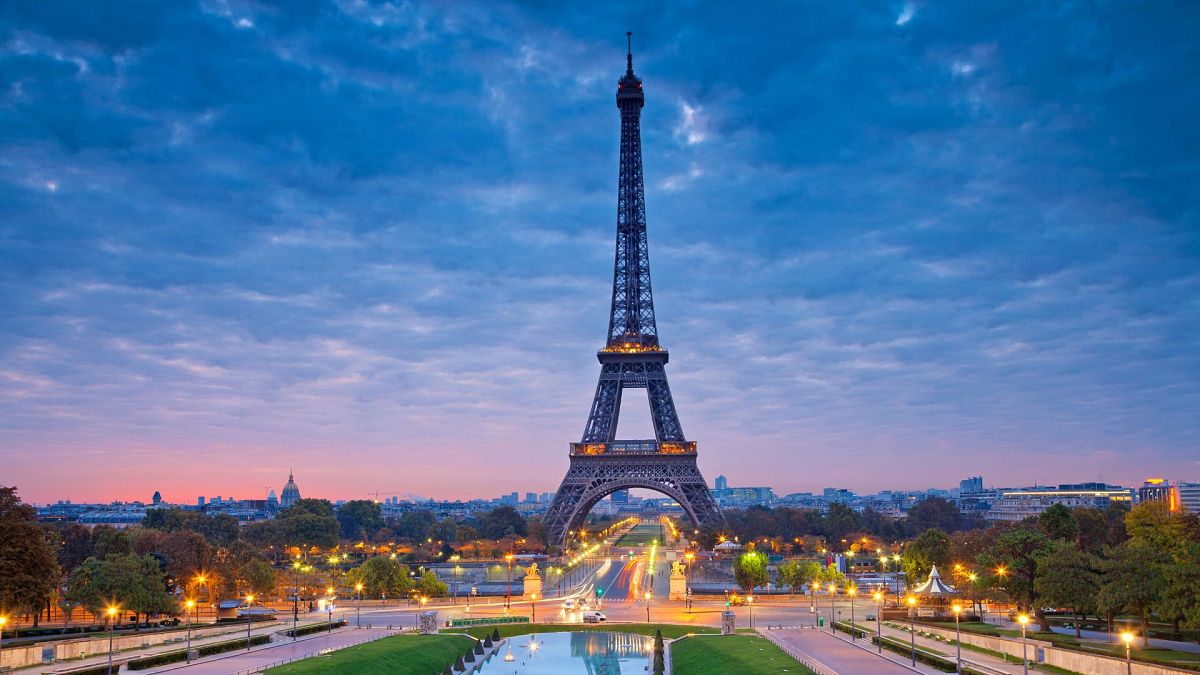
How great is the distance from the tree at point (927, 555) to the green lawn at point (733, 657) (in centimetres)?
3137

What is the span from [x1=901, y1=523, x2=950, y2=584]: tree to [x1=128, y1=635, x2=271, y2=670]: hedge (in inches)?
2400

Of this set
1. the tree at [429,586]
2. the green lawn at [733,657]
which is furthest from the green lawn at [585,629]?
the tree at [429,586]

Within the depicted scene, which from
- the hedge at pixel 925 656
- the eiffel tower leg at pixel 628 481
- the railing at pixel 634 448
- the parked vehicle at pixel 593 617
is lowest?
the parked vehicle at pixel 593 617

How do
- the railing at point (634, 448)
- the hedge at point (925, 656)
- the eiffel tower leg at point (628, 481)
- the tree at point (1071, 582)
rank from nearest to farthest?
1. the hedge at point (925, 656)
2. the tree at point (1071, 582)
3. the eiffel tower leg at point (628, 481)
4. the railing at point (634, 448)

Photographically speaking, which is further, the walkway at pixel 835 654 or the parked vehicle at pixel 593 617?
the parked vehicle at pixel 593 617

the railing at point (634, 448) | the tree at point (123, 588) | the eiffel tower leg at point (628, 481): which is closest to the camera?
the tree at point (123, 588)

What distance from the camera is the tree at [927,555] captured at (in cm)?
9394

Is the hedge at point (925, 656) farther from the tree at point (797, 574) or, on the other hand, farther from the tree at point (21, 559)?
the tree at point (21, 559)

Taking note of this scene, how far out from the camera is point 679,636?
7381 centimetres

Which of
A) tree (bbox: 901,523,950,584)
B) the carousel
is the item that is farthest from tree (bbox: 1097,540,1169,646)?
tree (bbox: 901,523,950,584)

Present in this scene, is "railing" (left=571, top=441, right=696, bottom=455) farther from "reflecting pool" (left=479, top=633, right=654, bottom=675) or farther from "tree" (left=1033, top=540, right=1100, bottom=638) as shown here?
"tree" (left=1033, top=540, right=1100, bottom=638)

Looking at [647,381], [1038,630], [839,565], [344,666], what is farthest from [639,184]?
[344,666]

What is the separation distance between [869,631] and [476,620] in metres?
33.0

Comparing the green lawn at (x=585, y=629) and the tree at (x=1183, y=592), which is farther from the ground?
the tree at (x=1183, y=592)
